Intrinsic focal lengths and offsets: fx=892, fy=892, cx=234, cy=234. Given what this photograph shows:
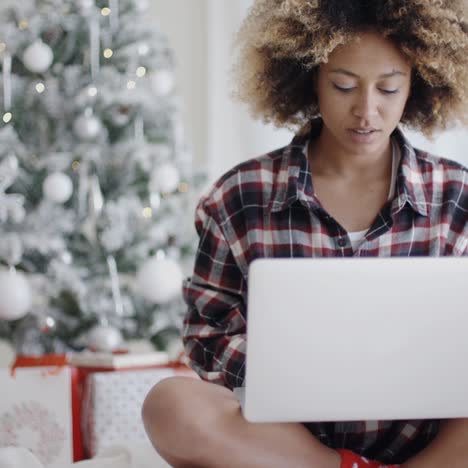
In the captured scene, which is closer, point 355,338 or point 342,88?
point 355,338

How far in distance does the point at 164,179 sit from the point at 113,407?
2.19ft

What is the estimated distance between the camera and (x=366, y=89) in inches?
56.1

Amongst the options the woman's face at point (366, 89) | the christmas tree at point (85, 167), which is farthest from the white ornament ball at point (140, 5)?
the woman's face at point (366, 89)

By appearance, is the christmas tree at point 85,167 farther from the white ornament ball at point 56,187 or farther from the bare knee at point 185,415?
the bare knee at point 185,415

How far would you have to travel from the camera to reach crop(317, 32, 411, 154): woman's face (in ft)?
4.70

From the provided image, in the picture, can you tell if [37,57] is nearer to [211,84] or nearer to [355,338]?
[211,84]

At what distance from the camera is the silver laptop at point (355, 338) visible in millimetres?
1128

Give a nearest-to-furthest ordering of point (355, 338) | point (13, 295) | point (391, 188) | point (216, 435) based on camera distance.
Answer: point (355, 338) < point (216, 435) < point (391, 188) < point (13, 295)

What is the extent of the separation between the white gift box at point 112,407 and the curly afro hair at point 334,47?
Answer: 789 millimetres

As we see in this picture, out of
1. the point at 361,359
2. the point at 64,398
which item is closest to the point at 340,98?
the point at 361,359

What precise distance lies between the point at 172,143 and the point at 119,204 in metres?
0.26

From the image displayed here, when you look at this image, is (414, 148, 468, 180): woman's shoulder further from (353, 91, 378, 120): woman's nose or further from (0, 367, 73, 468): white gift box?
(0, 367, 73, 468): white gift box

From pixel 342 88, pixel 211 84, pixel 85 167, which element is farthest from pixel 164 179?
pixel 342 88

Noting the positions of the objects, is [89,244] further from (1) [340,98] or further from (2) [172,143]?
(1) [340,98]
